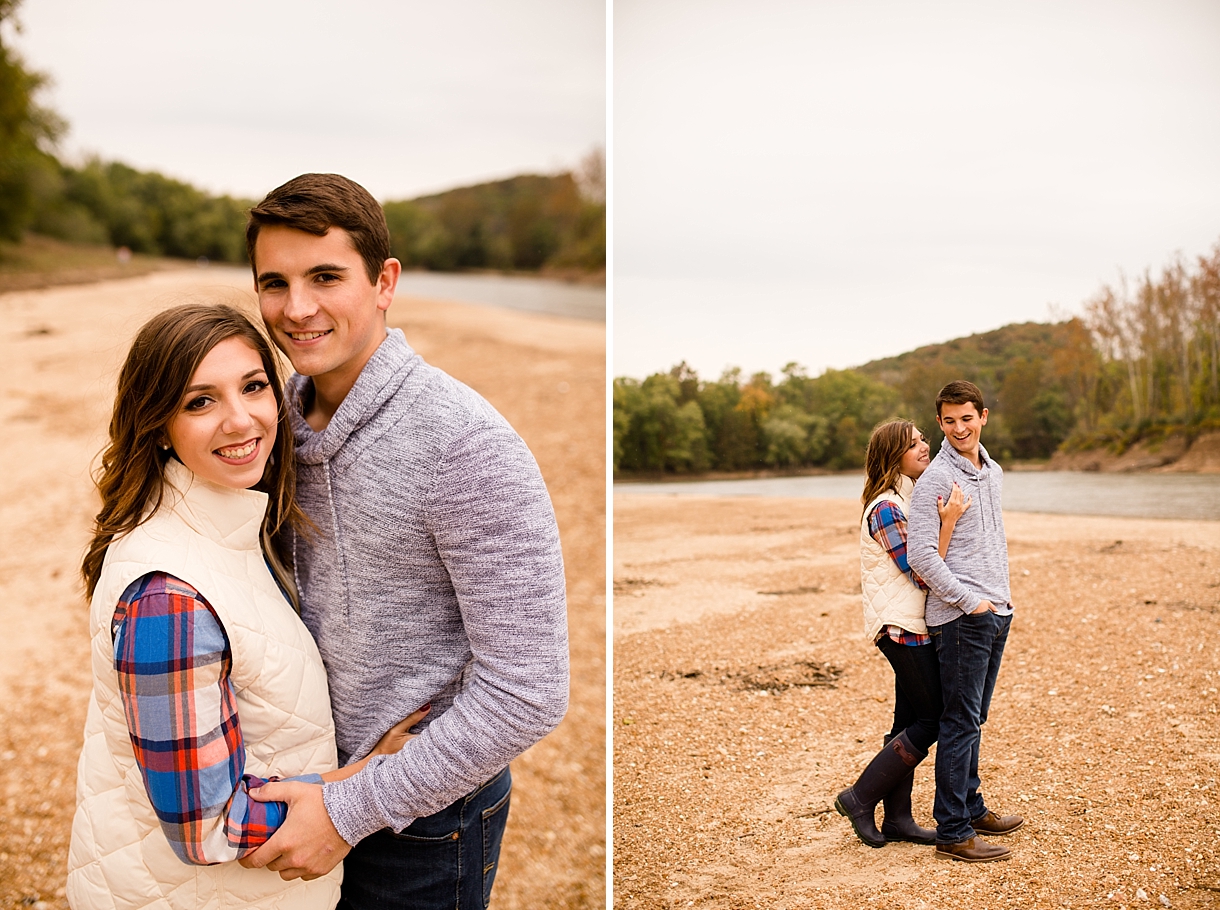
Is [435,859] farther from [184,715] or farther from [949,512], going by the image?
[949,512]

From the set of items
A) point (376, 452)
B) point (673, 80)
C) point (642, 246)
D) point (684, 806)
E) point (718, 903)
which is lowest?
point (718, 903)

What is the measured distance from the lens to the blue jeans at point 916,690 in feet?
7.00

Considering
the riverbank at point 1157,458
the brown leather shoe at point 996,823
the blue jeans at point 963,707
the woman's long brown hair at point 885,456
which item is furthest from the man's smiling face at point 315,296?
the brown leather shoe at point 996,823

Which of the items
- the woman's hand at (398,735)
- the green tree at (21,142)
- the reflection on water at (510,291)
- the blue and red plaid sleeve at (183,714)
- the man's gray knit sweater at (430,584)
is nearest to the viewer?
the blue and red plaid sleeve at (183,714)

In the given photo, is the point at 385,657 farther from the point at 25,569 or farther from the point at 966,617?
the point at 25,569

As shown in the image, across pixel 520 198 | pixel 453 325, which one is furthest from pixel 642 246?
pixel 453 325

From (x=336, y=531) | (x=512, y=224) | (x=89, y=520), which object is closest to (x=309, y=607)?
(x=336, y=531)

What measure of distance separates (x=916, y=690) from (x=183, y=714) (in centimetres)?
174

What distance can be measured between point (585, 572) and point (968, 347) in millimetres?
3575

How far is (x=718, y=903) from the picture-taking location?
2461mm

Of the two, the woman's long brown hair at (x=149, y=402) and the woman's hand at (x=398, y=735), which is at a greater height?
the woman's long brown hair at (x=149, y=402)

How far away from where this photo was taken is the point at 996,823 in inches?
83.7

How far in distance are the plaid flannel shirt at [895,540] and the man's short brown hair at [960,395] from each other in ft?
0.88

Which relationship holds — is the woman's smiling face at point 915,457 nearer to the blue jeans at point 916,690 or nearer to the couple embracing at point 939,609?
the couple embracing at point 939,609
